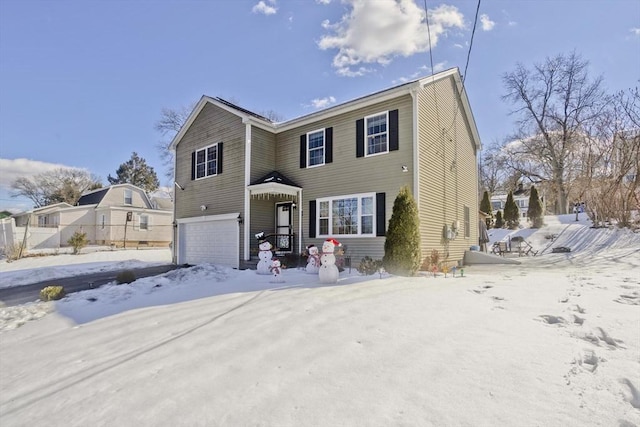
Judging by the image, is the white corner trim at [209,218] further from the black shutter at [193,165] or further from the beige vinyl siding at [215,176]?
the black shutter at [193,165]

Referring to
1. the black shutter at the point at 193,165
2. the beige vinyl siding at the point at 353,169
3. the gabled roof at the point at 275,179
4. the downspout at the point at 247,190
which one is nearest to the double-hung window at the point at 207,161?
the black shutter at the point at 193,165

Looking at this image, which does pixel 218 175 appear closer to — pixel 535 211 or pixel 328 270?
pixel 328 270

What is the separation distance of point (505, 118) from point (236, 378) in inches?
1385

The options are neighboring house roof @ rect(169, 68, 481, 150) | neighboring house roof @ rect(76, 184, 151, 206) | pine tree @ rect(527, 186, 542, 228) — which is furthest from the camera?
neighboring house roof @ rect(76, 184, 151, 206)

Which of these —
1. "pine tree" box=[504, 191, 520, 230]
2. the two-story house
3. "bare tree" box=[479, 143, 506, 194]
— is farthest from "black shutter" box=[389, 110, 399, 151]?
"bare tree" box=[479, 143, 506, 194]

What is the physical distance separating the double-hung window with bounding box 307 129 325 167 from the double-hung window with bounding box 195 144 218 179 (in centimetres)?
429

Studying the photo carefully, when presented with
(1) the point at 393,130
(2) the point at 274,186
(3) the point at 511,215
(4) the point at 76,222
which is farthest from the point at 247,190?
(4) the point at 76,222

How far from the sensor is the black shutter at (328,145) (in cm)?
1163

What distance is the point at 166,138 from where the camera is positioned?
94.5 ft

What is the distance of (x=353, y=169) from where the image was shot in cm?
1107

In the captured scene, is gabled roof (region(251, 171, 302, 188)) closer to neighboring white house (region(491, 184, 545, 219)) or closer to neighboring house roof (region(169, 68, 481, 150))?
neighboring house roof (region(169, 68, 481, 150))

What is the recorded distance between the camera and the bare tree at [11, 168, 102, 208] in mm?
42531

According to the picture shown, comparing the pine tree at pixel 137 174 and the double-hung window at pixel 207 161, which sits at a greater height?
the pine tree at pixel 137 174

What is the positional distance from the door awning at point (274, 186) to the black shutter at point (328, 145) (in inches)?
60.2
